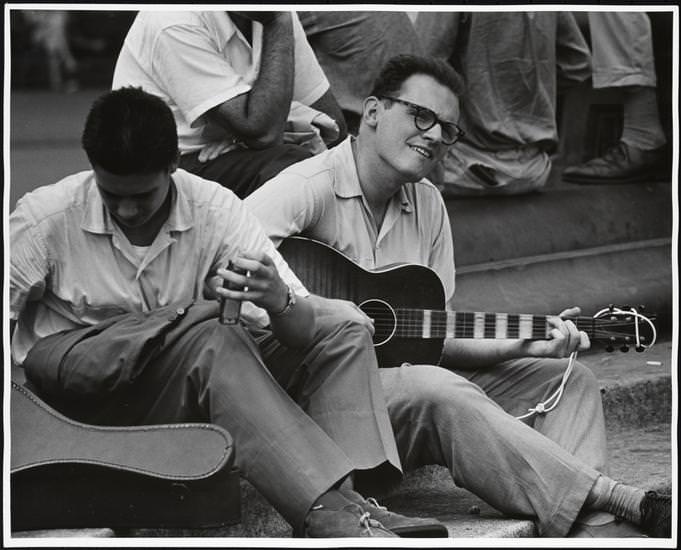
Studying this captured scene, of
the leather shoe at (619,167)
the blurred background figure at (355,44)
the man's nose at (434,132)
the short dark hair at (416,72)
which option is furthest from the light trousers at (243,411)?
the leather shoe at (619,167)

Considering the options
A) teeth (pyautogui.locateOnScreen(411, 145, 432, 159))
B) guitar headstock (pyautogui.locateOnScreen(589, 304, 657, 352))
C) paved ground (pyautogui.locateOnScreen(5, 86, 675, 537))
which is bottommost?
paved ground (pyautogui.locateOnScreen(5, 86, 675, 537))

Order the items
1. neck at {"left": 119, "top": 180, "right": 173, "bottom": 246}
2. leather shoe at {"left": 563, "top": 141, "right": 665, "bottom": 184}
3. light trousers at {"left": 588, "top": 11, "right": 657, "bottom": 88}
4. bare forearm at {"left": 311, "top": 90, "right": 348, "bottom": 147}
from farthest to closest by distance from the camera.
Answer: leather shoe at {"left": 563, "top": 141, "right": 665, "bottom": 184} < light trousers at {"left": 588, "top": 11, "right": 657, "bottom": 88} < bare forearm at {"left": 311, "top": 90, "right": 348, "bottom": 147} < neck at {"left": 119, "top": 180, "right": 173, "bottom": 246}

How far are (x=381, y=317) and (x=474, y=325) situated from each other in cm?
25

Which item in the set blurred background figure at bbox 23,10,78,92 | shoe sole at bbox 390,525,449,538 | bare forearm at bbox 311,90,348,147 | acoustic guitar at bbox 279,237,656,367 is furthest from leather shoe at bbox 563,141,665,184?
blurred background figure at bbox 23,10,78,92

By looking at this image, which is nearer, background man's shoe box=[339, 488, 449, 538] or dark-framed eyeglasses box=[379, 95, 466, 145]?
background man's shoe box=[339, 488, 449, 538]

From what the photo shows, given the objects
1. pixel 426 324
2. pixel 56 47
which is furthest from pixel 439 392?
pixel 56 47

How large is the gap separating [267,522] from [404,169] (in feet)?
3.35

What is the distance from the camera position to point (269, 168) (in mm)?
4312

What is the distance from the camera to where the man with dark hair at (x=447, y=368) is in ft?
12.6

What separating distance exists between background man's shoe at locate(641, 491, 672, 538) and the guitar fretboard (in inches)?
22.0

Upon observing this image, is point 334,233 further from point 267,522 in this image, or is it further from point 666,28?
point 666,28

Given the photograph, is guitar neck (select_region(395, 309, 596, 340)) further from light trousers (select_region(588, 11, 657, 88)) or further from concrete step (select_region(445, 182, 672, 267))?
light trousers (select_region(588, 11, 657, 88))

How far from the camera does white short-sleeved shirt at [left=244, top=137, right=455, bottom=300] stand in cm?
409

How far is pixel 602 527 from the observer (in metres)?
3.85
